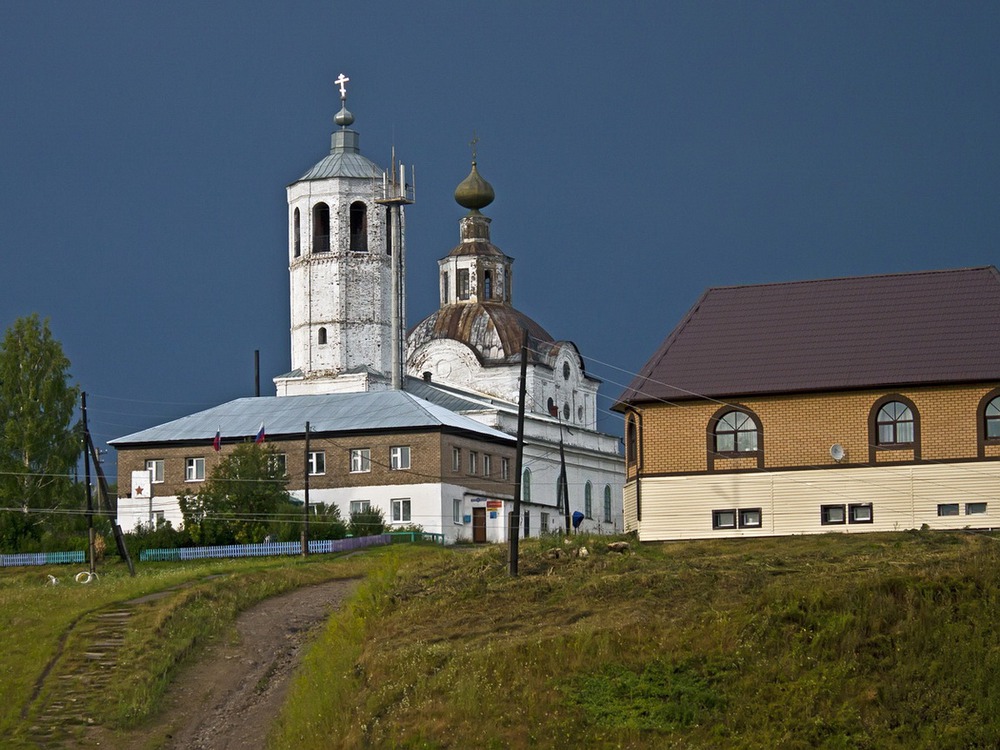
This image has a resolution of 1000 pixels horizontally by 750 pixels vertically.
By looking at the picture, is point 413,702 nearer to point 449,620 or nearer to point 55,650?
point 449,620

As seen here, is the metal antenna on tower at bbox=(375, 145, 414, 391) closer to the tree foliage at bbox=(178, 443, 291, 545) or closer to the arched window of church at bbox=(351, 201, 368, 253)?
the arched window of church at bbox=(351, 201, 368, 253)

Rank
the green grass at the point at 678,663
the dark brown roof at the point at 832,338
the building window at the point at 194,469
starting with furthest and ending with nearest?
the building window at the point at 194,469
the dark brown roof at the point at 832,338
the green grass at the point at 678,663

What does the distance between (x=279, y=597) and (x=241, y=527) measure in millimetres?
17479

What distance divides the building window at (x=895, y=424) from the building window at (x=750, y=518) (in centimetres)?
326

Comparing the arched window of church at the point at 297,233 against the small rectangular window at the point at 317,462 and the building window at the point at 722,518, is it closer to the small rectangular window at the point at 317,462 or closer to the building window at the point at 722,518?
the small rectangular window at the point at 317,462

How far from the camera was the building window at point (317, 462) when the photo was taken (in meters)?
66.7

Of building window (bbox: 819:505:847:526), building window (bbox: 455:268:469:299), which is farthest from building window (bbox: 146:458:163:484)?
building window (bbox: 819:505:847:526)

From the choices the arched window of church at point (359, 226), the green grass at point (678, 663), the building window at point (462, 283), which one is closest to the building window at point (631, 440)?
the green grass at point (678, 663)

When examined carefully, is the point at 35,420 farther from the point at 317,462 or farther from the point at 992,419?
the point at 992,419

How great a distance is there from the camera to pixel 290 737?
28.7m

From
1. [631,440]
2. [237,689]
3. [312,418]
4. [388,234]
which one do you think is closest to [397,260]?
[388,234]

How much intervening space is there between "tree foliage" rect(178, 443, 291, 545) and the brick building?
54.3 ft

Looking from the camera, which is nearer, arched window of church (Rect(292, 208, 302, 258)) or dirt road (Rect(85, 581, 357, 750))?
dirt road (Rect(85, 581, 357, 750))

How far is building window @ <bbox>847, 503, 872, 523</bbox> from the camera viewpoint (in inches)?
1719
